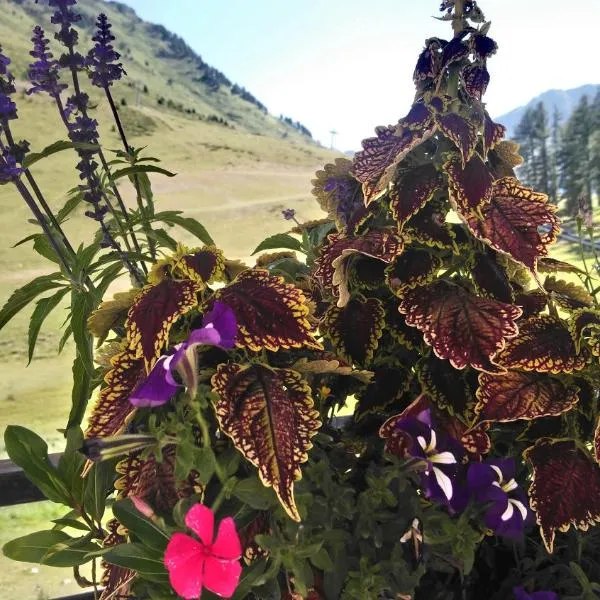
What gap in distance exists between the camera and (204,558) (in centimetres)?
43

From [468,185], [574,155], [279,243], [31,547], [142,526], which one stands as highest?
[574,155]

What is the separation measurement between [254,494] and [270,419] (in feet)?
0.20

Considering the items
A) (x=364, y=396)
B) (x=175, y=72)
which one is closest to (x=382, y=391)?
(x=364, y=396)

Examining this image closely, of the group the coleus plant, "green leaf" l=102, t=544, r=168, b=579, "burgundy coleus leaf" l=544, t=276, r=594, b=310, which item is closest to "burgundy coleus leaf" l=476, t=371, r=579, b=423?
the coleus plant

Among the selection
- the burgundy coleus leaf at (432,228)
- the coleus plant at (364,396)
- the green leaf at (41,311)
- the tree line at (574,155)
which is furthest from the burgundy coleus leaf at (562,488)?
the tree line at (574,155)

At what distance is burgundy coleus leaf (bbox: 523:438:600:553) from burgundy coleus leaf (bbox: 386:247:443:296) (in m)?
0.21

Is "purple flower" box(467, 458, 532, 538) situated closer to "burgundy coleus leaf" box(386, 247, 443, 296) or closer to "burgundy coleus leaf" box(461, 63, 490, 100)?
"burgundy coleus leaf" box(386, 247, 443, 296)

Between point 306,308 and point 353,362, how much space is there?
14 centimetres

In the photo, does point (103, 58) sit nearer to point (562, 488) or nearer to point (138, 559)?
point (138, 559)

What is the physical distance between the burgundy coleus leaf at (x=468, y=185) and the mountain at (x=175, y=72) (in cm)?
4980

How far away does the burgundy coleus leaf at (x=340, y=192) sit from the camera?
707 mm

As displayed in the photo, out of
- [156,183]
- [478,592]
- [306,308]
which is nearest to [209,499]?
[306,308]

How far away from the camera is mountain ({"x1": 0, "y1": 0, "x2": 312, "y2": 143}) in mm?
51969

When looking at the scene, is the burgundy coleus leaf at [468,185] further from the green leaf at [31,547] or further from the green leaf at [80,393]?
the green leaf at [31,547]
